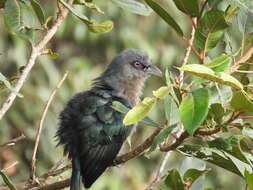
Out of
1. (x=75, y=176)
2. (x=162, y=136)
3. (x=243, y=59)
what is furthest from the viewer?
(x=75, y=176)

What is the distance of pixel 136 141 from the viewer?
34.4 feet

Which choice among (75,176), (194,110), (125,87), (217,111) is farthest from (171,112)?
(125,87)

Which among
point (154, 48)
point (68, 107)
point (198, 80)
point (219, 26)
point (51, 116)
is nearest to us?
point (198, 80)

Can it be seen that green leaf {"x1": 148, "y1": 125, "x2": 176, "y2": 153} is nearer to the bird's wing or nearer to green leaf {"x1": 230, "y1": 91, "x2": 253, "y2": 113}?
green leaf {"x1": 230, "y1": 91, "x2": 253, "y2": 113}

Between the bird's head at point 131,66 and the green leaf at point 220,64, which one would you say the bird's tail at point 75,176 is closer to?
the bird's head at point 131,66

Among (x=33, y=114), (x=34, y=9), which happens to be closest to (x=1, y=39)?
(x=33, y=114)

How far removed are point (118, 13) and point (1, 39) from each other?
213 centimetres

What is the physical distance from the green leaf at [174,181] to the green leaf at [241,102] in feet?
1.35

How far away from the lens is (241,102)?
104 inches

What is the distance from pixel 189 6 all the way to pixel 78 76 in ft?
22.4

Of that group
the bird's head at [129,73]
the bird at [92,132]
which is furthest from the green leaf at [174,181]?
the bird's head at [129,73]

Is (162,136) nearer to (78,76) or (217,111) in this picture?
(217,111)

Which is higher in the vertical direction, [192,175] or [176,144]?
[176,144]

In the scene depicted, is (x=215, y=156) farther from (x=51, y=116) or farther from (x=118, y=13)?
(x=118, y=13)
